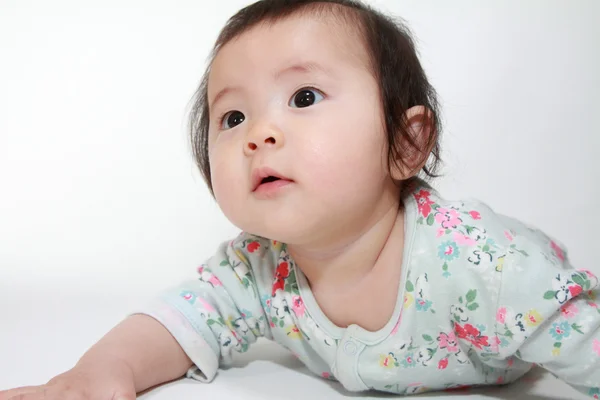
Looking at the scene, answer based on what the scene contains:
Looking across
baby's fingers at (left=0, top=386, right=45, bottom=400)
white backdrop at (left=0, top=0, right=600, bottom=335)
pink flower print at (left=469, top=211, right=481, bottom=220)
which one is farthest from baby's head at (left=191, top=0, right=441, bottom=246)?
white backdrop at (left=0, top=0, right=600, bottom=335)

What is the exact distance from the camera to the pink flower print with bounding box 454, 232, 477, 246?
104 cm

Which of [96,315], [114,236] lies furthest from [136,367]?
[114,236]

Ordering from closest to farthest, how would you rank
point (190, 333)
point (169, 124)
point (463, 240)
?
point (463, 240)
point (190, 333)
point (169, 124)

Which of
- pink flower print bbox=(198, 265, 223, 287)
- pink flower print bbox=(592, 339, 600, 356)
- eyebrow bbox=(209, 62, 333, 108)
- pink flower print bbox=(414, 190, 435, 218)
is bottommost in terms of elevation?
pink flower print bbox=(592, 339, 600, 356)

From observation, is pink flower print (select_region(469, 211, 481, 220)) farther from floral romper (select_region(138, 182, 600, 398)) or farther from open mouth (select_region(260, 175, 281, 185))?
open mouth (select_region(260, 175, 281, 185))

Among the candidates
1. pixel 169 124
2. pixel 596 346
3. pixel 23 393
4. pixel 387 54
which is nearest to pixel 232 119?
pixel 387 54

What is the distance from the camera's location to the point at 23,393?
0.94m

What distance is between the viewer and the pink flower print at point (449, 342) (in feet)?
3.48

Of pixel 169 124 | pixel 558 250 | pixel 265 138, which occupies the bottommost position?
pixel 558 250

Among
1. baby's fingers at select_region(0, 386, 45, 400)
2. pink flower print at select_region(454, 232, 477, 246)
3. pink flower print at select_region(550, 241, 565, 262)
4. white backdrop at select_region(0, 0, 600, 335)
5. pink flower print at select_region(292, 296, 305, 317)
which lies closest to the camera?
baby's fingers at select_region(0, 386, 45, 400)

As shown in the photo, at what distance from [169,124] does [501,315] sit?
147cm

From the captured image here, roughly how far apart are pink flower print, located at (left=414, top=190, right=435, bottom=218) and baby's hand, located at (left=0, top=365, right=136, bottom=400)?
1.60 feet

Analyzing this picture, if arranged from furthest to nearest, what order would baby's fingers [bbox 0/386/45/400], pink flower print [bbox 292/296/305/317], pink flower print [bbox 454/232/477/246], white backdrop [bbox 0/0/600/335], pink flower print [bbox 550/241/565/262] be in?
white backdrop [bbox 0/0/600/335]
pink flower print [bbox 550/241/565/262]
pink flower print [bbox 292/296/305/317]
pink flower print [bbox 454/232/477/246]
baby's fingers [bbox 0/386/45/400]

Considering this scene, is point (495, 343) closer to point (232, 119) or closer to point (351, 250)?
point (351, 250)
